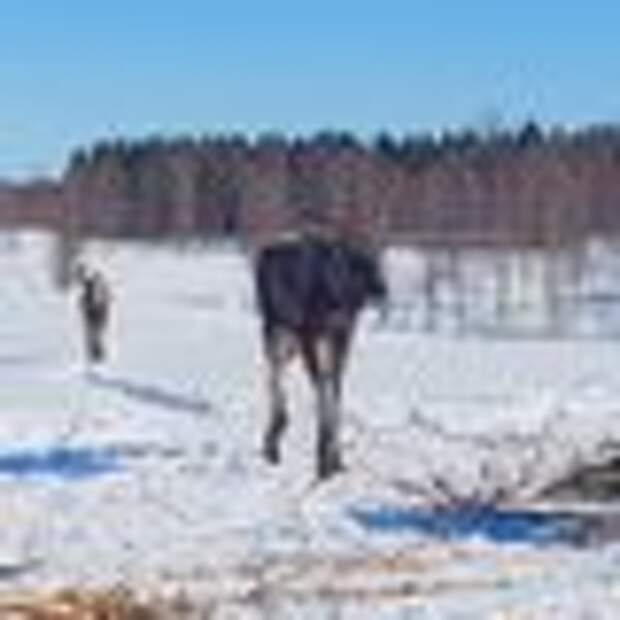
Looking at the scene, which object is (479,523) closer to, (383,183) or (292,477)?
(292,477)

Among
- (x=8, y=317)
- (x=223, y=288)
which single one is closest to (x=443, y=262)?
(x=223, y=288)

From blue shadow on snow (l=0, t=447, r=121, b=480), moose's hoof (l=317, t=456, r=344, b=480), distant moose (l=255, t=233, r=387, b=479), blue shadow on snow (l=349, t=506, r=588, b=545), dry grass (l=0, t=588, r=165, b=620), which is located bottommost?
blue shadow on snow (l=349, t=506, r=588, b=545)

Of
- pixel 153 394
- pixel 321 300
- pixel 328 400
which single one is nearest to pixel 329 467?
pixel 328 400

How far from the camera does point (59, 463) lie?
85.3 ft

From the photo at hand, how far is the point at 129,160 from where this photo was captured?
7052 inches

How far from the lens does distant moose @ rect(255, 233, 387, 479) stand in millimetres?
25109

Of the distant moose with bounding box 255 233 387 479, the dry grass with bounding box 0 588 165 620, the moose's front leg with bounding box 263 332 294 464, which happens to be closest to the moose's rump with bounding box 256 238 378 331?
the distant moose with bounding box 255 233 387 479

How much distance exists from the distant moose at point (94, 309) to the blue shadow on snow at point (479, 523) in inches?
1032

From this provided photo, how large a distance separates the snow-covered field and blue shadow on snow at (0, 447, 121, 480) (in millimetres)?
45

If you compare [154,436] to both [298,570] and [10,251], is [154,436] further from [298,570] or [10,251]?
[10,251]

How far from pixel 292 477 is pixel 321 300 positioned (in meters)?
1.70

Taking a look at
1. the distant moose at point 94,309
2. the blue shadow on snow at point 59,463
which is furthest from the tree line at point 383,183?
the blue shadow on snow at point 59,463

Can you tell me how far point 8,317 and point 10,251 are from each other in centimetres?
7191

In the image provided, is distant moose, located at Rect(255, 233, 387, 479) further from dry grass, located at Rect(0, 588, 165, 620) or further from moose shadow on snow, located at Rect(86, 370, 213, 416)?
dry grass, located at Rect(0, 588, 165, 620)
